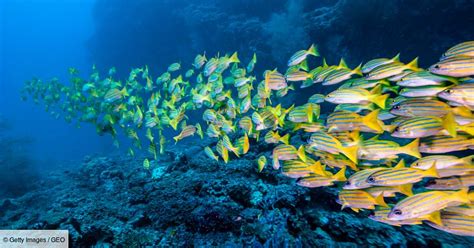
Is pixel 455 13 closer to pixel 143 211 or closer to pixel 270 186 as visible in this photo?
pixel 270 186

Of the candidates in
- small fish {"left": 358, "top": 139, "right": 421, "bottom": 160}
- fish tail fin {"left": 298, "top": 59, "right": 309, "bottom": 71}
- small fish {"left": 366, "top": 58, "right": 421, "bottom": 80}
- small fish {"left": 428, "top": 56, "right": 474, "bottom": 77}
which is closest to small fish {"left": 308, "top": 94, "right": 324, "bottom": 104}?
fish tail fin {"left": 298, "top": 59, "right": 309, "bottom": 71}

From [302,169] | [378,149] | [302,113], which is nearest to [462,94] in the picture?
[378,149]

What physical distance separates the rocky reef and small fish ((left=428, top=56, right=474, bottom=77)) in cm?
247

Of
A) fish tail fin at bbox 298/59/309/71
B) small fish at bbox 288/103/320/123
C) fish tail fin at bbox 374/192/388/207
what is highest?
fish tail fin at bbox 298/59/309/71

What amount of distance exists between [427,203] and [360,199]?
33.2 inches

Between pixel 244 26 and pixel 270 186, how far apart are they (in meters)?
17.9

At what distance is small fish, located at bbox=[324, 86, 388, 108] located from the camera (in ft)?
12.1

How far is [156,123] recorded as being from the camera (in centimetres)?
712

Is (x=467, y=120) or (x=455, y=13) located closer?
(x=467, y=120)

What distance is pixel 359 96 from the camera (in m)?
3.77

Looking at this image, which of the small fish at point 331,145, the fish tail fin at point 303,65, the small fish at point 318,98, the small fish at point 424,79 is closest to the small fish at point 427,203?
the small fish at point 331,145

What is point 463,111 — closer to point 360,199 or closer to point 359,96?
point 359,96

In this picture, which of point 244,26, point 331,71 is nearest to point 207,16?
point 244,26

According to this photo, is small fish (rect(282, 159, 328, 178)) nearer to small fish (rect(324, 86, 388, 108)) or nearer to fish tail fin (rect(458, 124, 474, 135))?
small fish (rect(324, 86, 388, 108))
